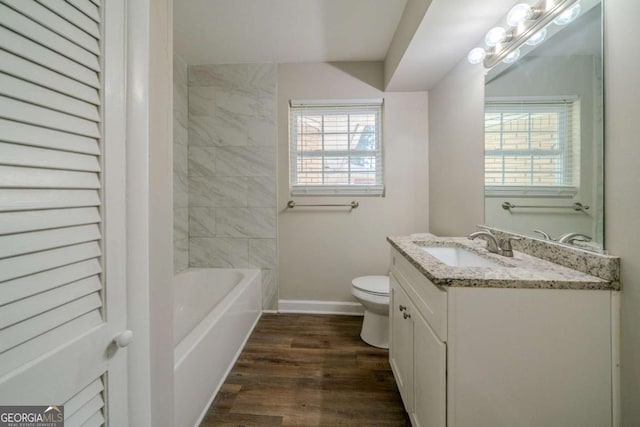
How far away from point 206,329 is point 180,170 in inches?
62.2

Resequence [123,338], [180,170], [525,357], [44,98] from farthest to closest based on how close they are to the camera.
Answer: [180,170], [525,357], [123,338], [44,98]

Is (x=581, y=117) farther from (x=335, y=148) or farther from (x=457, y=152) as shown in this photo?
(x=335, y=148)

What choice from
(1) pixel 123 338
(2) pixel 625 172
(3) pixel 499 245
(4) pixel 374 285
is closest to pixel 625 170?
(2) pixel 625 172

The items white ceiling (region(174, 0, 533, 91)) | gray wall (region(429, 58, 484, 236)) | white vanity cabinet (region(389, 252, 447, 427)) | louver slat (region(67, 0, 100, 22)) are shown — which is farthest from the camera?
gray wall (region(429, 58, 484, 236))

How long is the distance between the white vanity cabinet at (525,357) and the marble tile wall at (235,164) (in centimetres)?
188

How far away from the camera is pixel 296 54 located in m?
2.33

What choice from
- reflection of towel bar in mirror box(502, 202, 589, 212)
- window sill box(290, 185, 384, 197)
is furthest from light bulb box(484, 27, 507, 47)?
window sill box(290, 185, 384, 197)

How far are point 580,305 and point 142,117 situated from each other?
1.47 metres

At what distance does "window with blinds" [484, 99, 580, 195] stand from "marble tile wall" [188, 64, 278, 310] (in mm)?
1754

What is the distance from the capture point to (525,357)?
2.76 ft

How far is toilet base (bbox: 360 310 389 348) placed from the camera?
1.95m

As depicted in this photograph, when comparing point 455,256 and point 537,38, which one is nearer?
point 537,38

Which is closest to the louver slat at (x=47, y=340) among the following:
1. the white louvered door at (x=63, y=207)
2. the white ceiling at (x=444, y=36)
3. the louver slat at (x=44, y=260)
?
the white louvered door at (x=63, y=207)

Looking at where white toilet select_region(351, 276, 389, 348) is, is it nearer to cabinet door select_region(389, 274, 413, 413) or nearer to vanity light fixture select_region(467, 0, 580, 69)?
cabinet door select_region(389, 274, 413, 413)
